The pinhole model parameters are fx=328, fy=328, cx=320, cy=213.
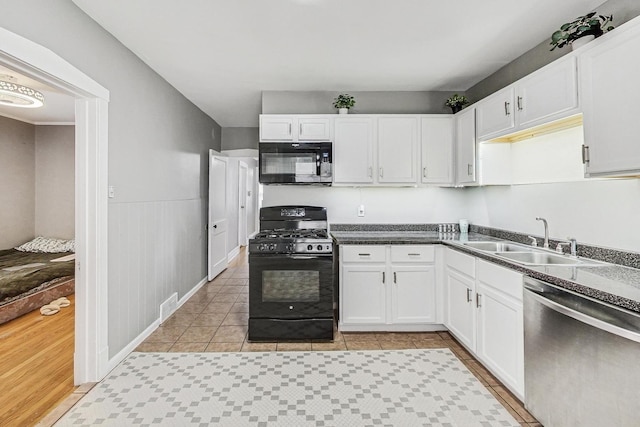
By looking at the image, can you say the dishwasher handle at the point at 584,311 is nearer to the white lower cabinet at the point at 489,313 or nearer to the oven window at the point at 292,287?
the white lower cabinet at the point at 489,313

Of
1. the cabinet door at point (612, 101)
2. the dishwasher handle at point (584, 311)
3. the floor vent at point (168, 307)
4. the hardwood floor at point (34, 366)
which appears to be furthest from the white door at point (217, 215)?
the cabinet door at point (612, 101)

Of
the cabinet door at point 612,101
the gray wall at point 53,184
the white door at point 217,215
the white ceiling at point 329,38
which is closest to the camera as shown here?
the cabinet door at point 612,101

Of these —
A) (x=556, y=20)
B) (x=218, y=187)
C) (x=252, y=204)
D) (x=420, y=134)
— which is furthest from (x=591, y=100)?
(x=252, y=204)

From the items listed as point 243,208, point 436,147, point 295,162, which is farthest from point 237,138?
point 436,147

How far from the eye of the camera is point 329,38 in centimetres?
250

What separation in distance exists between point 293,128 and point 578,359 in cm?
286

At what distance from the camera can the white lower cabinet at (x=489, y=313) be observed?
6.53 feet

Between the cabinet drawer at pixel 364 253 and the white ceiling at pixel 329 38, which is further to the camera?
the cabinet drawer at pixel 364 253

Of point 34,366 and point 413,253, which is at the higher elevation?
point 413,253

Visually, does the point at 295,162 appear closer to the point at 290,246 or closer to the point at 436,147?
the point at 290,246

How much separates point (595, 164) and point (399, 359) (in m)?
1.85

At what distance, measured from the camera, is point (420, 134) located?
3.38 meters

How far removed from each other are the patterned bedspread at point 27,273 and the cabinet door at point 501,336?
174 inches

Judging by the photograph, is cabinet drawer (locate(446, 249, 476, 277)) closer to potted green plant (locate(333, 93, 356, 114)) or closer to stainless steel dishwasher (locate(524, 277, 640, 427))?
stainless steel dishwasher (locate(524, 277, 640, 427))
